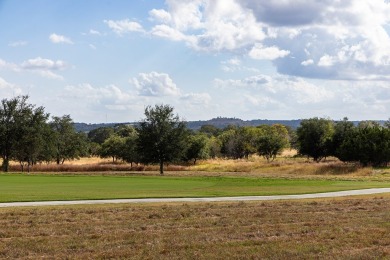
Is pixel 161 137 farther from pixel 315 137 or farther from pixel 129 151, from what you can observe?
pixel 315 137

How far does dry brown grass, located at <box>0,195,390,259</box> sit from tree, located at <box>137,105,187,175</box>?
136 ft

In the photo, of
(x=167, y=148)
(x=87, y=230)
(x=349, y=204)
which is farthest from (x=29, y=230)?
(x=167, y=148)

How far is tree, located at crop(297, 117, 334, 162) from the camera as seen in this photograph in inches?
3147

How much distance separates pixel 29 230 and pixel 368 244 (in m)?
9.69

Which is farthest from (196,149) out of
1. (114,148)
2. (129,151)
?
(114,148)

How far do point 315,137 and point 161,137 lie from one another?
30055 millimetres

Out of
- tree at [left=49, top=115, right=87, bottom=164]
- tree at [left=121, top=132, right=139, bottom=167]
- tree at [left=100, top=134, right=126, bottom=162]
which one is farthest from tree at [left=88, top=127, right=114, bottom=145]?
tree at [left=121, top=132, right=139, bottom=167]

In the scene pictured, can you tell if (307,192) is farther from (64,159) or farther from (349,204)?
(64,159)

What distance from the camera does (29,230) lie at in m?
15.0

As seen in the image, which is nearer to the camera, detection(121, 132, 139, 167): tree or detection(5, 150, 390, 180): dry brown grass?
detection(5, 150, 390, 180): dry brown grass

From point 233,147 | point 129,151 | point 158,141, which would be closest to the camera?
point 158,141

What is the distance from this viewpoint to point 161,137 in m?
62.1

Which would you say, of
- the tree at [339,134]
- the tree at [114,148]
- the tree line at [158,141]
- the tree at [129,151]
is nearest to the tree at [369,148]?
the tree line at [158,141]

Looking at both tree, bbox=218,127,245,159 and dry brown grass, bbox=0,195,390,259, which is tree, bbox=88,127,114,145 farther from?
dry brown grass, bbox=0,195,390,259
